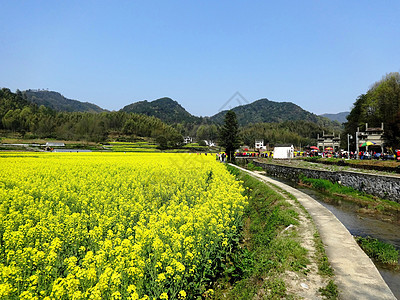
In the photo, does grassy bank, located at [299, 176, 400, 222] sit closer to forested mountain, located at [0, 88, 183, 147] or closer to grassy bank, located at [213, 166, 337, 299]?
grassy bank, located at [213, 166, 337, 299]

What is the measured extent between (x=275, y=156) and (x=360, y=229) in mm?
41955

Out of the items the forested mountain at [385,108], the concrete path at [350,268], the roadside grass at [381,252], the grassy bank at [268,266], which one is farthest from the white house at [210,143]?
the roadside grass at [381,252]

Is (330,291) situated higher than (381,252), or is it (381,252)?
(330,291)

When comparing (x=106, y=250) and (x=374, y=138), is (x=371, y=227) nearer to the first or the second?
(x=106, y=250)

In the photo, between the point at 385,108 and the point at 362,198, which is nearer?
the point at 362,198

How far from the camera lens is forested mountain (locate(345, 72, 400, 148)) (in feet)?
121

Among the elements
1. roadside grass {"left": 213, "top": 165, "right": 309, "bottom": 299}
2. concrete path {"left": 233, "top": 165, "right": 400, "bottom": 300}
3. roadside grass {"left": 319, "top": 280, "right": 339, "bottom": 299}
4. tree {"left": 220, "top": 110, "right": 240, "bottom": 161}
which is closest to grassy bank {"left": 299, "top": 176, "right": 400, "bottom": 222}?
concrete path {"left": 233, "top": 165, "right": 400, "bottom": 300}

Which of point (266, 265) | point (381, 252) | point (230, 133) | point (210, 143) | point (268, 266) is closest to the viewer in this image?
point (268, 266)

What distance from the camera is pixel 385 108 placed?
44.9 m

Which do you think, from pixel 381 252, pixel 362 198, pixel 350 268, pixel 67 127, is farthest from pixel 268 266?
pixel 67 127

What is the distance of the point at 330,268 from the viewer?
6086 mm

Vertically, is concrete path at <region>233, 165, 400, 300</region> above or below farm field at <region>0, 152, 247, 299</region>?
below

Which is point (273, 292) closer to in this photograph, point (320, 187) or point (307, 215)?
point (307, 215)

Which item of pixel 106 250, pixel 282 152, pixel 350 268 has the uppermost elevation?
pixel 282 152
